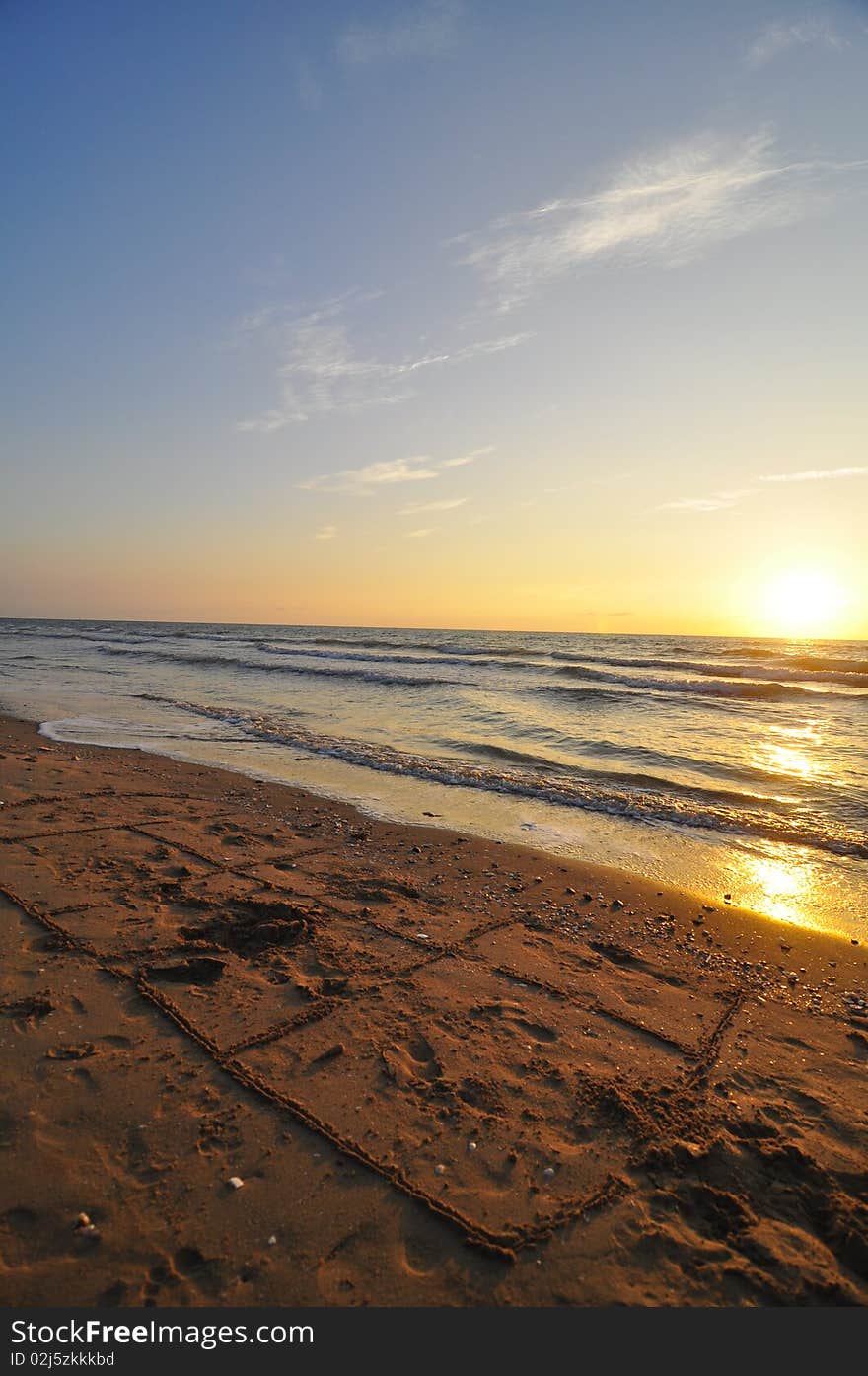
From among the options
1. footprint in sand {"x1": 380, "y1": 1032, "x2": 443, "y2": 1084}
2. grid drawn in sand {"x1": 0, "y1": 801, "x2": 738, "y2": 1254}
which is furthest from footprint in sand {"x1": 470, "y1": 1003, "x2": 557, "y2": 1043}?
footprint in sand {"x1": 380, "y1": 1032, "x2": 443, "y2": 1084}

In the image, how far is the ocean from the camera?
285 inches

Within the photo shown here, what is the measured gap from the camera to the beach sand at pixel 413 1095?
2330 mm

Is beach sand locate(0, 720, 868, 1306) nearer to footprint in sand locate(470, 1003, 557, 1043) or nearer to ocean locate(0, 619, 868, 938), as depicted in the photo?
footprint in sand locate(470, 1003, 557, 1043)

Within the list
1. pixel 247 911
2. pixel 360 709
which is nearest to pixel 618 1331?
pixel 247 911

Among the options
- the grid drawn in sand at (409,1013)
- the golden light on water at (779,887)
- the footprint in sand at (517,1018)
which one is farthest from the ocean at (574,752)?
the footprint in sand at (517,1018)

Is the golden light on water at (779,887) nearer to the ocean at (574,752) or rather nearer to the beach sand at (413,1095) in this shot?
the ocean at (574,752)

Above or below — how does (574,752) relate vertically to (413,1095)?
above

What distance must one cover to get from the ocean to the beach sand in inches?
70.8

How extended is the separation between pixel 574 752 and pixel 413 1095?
9609 millimetres

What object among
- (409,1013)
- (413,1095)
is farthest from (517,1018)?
(413,1095)

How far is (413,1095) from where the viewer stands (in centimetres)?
316

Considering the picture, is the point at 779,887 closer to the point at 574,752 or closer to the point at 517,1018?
the point at 517,1018

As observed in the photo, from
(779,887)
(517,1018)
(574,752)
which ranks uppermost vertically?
(574,752)

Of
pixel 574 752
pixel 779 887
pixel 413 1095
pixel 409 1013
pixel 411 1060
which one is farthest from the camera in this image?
pixel 574 752
